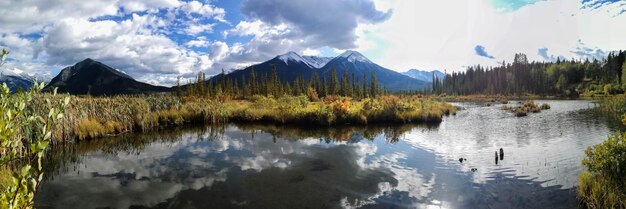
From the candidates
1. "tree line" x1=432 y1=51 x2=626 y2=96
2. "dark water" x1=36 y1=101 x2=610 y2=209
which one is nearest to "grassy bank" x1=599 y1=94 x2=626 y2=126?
"dark water" x1=36 y1=101 x2=610 y2=209

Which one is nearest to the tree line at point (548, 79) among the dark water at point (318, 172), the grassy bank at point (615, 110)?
the grassy bank at point (615, 110)

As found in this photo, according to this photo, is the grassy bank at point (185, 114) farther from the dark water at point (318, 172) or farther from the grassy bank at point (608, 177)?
the grassy bank at point (608, 177)

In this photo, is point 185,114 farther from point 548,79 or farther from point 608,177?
point 548,79

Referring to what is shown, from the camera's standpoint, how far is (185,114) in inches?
1395

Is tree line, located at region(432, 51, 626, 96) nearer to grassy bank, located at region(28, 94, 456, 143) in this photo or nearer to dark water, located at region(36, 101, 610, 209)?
grassy bank, located at region(28, 94, 456, 143)

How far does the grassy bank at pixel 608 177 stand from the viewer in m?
9.58

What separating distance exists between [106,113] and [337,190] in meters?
22.1

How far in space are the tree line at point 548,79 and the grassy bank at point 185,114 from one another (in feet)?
323

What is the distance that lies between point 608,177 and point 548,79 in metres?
175

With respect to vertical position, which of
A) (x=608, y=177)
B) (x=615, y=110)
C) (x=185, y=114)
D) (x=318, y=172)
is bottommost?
(x=318, y=172)

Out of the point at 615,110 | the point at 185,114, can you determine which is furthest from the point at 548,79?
the point at 185,114

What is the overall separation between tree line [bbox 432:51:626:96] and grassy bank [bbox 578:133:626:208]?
4559 inches

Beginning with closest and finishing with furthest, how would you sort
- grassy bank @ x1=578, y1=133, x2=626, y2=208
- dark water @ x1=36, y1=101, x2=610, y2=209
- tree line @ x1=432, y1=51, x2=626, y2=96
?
grassy bank @ x1=578, y1=133, x2=626, y2=208 → dark water @ x1=36, y1=101, x2=610, y2=209 → tree line @ x1=432, y1=51, x2=626, y2=96

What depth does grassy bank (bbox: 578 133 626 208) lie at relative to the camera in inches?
377
